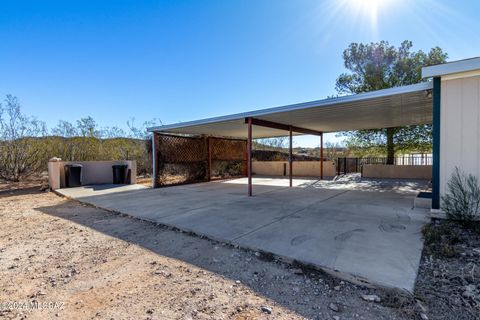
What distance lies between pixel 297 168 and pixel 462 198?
1008 cm

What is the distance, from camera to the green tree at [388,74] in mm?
10820

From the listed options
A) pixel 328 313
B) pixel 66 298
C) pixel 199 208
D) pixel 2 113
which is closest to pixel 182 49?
pixel 199 208

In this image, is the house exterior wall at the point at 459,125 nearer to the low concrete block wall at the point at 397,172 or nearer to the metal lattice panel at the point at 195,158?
the metal lattice panel at the point at 195,158

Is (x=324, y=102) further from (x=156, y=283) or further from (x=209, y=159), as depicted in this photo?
(x=209, y=159)

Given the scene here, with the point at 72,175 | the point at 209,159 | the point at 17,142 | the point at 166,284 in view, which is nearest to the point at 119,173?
the point at 72,175

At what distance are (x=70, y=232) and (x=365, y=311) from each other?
13.4 ft

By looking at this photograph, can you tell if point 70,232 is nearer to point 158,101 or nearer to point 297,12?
point 297,12

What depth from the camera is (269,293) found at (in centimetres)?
213

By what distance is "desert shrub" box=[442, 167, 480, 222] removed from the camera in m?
3.66

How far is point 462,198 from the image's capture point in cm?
377

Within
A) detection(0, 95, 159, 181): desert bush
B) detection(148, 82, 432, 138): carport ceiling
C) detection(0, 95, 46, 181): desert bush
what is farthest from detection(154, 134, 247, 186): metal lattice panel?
detection(0, 95, 46, 181): desert bush

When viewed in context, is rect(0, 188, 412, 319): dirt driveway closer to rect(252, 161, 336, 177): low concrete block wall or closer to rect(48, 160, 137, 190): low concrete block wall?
rect(48, 160, 137, 190): low concrete block wall

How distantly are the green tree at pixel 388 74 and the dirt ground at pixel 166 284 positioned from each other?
1009cm

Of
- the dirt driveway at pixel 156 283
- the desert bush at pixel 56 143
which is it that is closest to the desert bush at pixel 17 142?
the desert bush at pixel 56 143
